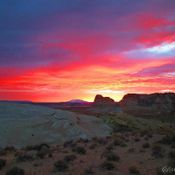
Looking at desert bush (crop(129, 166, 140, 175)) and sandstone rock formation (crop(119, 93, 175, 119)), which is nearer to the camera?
desert bush (crop(129, 166, 140, 175))

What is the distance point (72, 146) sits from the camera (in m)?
28.9

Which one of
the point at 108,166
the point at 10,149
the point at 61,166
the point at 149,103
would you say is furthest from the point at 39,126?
the point at 149,103

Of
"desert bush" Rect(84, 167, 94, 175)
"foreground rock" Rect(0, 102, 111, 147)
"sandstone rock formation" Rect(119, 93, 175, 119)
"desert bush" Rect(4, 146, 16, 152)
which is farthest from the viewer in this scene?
"sandstone rock formation" Rect(119, 93, 175, 119)

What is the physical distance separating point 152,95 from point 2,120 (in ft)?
441

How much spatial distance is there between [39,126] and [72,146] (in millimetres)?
11168

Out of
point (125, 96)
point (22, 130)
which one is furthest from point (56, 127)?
point (125, 96)

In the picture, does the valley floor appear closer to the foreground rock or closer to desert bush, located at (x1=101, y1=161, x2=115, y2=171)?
desert bush, located at (x1=101, y1=161, x2=115, y2=171)

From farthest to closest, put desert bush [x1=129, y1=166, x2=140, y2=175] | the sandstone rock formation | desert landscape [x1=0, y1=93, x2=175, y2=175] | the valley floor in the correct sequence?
1. the sandstone rock formation
2. desert landscape [x1=0, y1=93, x2=175, y2=175]
3. the valley floor
4. desert bush [x1=129, y1=166, x2=140, y2=175]

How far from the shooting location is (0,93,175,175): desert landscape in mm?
17719

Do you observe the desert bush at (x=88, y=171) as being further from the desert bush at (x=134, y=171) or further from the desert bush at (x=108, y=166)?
the desert bush at (x=134, y=171)

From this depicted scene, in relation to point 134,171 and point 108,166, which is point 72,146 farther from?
point 134,171

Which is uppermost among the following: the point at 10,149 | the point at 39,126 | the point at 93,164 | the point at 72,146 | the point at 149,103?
the point at 149,103

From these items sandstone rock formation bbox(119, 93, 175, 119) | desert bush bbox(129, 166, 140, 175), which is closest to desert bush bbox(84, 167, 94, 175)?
desert bush bbox(129, 166, 140, 175)

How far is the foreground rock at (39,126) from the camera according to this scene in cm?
3534
